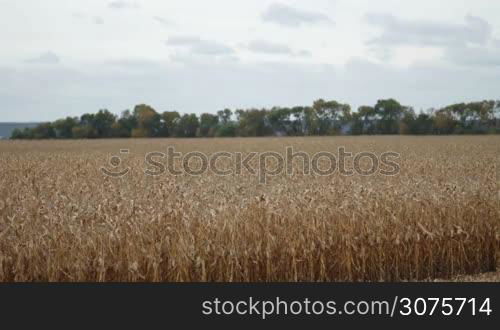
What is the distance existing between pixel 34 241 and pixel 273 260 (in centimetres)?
344

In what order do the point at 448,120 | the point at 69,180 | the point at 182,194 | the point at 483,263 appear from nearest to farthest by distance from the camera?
the point at 483,263 < the point at 182,194 < the point at 69,180 < the point at 448,120

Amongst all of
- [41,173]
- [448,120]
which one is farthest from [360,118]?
[41,173]

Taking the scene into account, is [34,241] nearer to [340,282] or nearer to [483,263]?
[340,282]

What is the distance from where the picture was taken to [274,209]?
862cm

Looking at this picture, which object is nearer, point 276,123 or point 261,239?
point 261,239

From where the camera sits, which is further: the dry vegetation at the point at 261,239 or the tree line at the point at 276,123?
the tree line at the point at 276,123

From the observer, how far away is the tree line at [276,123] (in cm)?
7594

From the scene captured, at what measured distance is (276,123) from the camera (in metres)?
81.0

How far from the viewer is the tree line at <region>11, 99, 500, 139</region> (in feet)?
249

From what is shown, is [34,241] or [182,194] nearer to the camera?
[34,241]

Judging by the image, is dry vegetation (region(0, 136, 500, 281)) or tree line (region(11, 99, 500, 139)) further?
tree line (region(11, 99, 500, 139))

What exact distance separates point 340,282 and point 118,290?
10.0 feet

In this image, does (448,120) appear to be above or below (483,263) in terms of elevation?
above

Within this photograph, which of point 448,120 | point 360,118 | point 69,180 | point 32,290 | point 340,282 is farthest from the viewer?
point 360,118
